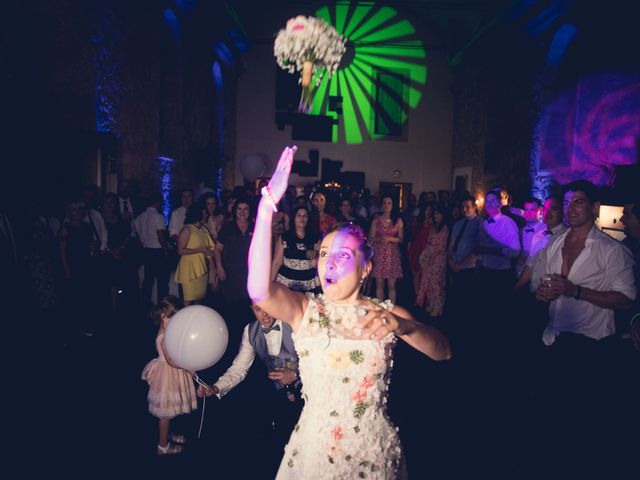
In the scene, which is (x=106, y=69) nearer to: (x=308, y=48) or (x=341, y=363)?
(x=308, y=48)

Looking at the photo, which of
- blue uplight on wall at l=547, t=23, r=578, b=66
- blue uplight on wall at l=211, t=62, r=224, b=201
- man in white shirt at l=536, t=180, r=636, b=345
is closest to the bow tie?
man in white shirt at l=536, t=180, r=636, b=345

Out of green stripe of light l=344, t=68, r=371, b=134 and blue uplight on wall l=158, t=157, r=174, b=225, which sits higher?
green stripe of light l=344, t=68, r=371, b=134

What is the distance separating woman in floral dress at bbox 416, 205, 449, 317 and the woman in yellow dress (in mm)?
3003

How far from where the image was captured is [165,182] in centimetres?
916

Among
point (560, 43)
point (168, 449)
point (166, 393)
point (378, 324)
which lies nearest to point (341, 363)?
point (378, 324)

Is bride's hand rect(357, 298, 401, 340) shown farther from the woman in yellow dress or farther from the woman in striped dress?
the woman in yellow dress

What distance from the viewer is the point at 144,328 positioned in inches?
227

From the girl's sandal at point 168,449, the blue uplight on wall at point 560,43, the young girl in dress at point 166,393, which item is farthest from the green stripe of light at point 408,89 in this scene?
the girl's sandal at point 168,449

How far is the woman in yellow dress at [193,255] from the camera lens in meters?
5.28

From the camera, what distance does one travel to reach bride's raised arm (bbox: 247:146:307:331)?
1.44 meters

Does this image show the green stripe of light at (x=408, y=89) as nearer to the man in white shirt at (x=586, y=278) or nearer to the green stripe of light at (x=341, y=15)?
the green stripe of light at (x=341, y=15)

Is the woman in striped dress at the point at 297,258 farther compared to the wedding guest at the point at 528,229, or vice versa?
the wedding guest at the point at 528,229

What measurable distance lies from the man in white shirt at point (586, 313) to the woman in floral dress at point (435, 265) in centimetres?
337

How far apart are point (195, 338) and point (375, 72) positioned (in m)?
14.5
